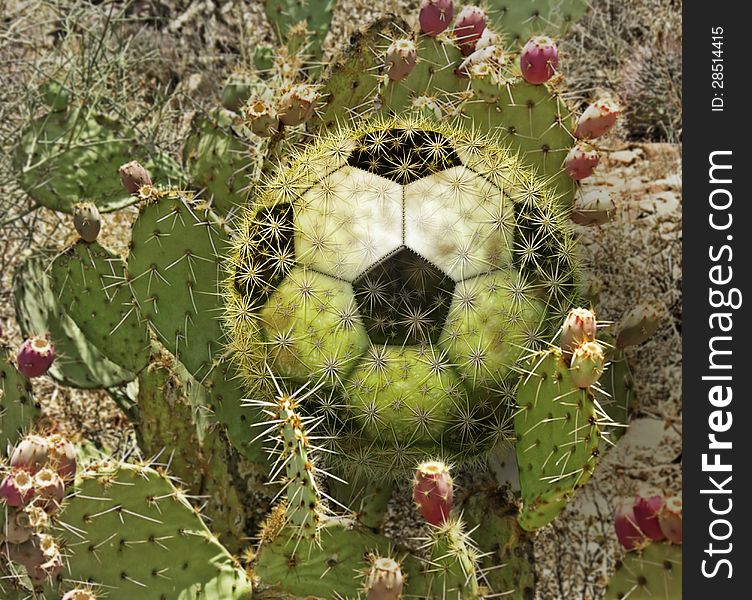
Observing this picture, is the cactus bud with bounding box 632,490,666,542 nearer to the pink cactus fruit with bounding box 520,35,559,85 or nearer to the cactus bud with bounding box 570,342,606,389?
the cactus bud with bounding box 570,342,606,389

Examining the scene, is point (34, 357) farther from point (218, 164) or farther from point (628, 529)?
point (628, 529)

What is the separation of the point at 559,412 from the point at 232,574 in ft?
2.04

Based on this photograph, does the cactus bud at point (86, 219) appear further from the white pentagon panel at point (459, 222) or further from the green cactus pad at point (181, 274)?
the white pentagon panel at point (459, 222)

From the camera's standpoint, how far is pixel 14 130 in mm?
2371

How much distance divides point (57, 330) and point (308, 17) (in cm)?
100

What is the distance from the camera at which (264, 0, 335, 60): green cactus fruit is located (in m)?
2.20

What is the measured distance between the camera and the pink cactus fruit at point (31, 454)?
4.25ft

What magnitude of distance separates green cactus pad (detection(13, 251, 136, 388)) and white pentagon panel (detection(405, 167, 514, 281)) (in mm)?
815

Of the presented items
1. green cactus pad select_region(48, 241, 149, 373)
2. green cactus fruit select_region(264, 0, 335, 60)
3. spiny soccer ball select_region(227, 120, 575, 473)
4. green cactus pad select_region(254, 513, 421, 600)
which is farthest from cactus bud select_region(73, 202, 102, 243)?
green cactus fruit select_region(264, 0, 335, 60)

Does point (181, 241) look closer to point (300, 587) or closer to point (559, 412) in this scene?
point (300, 587)

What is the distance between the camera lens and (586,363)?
1.19 meters

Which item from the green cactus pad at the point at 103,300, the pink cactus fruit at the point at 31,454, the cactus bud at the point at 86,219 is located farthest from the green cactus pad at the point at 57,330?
the pink cactus fruit at the point at 31,454
